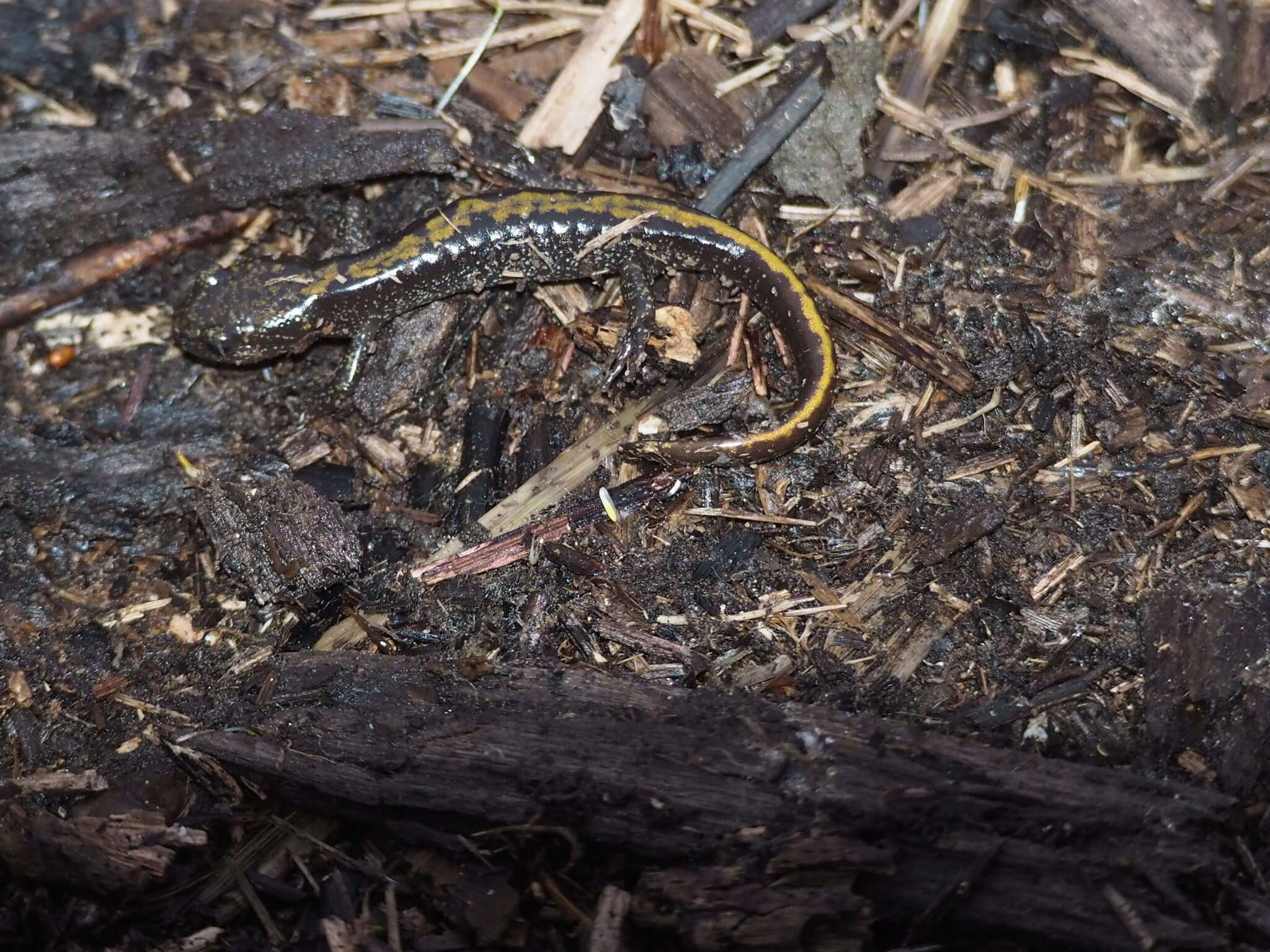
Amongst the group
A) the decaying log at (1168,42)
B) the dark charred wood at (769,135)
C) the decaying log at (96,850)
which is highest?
the decaying log at (1168,42)

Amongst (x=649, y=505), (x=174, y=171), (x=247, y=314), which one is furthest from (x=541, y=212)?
(x=174, y=171)

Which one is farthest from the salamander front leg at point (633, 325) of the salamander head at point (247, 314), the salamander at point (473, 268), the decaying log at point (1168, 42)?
the decaying log at point (1168, 42)

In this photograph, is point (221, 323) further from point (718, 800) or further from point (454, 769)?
point (718, 800)

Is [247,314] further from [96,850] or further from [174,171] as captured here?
[96,850]

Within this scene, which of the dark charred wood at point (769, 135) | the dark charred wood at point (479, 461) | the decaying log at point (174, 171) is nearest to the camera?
the dark charred wood at point (479, 461)

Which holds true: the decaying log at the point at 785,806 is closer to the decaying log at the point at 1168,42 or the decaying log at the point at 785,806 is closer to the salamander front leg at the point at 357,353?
the salamander front leg at the point at 357,353

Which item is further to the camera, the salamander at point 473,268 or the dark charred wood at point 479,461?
the salamander at point 473,268

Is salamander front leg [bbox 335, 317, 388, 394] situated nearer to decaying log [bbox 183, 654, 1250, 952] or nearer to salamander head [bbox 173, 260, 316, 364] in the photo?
salamander head [bbox 173, 260, 316, 364]
